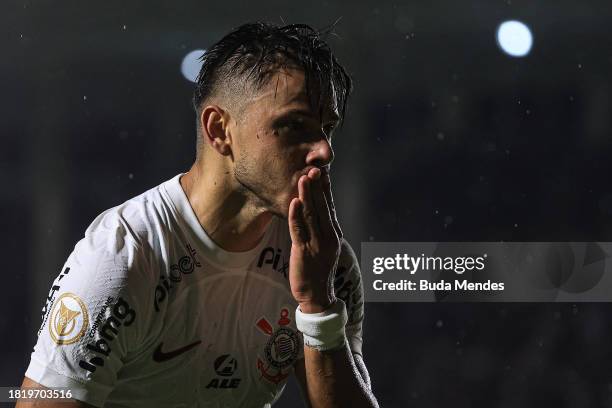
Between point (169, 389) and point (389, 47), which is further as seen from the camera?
point (389, 47)

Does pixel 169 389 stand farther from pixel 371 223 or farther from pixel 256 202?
pixel 371 223

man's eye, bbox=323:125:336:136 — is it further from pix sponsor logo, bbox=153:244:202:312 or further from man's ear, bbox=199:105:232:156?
pix sponsor logo, bbox=153:244:202:312

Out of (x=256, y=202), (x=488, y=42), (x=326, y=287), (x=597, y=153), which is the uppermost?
(x=488, y=42)

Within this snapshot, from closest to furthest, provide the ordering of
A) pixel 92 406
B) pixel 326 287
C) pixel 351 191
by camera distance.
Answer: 1. pixel 92 406
2. pixel 326 287
3. pixel 351 191

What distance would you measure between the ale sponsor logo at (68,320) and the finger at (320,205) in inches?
18.2

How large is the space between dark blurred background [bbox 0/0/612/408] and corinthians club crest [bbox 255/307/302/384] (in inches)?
125

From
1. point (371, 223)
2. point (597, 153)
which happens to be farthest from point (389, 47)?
point (597, 153)

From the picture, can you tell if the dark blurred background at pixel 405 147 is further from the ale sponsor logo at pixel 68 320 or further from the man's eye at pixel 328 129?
the ale sponsor logo at pixel 68 320

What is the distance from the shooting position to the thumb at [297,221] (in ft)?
5.18

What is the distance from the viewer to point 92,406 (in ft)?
4.91

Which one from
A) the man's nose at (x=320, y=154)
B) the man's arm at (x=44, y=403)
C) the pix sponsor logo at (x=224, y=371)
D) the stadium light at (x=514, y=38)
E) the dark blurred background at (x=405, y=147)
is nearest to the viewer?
the man's arm at (x=44, y=403)

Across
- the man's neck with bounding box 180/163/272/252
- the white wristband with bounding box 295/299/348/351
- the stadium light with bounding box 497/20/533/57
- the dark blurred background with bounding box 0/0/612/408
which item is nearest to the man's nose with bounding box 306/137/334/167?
the man's neck with bounding box 180/163/272/252

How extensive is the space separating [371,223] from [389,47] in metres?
1.20

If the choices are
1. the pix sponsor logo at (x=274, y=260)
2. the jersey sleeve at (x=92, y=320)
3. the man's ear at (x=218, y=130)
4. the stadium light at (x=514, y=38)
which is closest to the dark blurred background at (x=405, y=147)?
the stadium light at (x=514, y=38)
